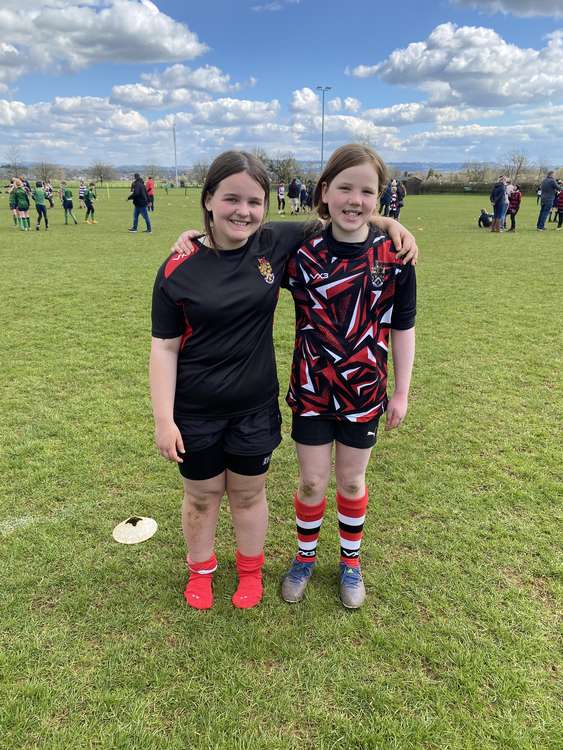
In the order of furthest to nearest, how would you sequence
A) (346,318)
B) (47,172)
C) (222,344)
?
(47,172), (346,318), (222,344)

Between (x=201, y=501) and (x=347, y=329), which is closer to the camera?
(x=347, y=329)

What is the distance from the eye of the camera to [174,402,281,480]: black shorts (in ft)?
7.20

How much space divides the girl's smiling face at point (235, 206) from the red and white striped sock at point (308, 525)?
1.37m

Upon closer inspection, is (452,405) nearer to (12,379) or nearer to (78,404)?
(78,404)

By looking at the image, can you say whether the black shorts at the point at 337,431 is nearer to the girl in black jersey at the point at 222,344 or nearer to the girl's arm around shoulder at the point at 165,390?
the girl in black jersey at the point at 222,344

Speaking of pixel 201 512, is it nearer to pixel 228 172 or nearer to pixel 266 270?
pixel 266 270

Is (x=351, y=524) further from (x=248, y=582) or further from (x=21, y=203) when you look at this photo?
(x=21, y=203)

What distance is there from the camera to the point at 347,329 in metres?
2.21

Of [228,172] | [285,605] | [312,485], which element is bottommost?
[285,605]

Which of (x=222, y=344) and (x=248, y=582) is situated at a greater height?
(x=222, y=344)

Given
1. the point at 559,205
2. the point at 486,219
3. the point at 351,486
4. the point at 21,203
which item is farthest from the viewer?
the point at 486,219

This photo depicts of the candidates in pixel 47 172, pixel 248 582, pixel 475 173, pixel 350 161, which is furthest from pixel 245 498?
pixel 47 172

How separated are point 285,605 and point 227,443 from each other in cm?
96

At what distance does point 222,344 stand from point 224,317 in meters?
0.13
